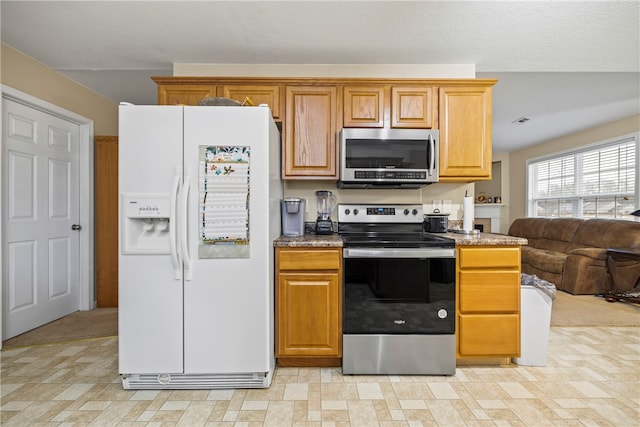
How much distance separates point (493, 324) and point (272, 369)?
1504 mm

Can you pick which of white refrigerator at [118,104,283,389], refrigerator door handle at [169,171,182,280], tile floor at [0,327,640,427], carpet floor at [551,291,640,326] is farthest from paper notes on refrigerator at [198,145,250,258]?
carpet floor at [551,291,640,326]

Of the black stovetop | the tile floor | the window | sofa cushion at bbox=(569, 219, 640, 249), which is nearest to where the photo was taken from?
the tile floor

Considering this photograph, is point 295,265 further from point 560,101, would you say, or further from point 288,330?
point 560,101

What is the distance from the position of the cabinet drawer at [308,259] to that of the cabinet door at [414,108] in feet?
3.82

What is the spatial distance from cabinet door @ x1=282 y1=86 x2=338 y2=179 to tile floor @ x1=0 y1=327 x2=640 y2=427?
58.4 inches

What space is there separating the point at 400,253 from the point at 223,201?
116 centimetres

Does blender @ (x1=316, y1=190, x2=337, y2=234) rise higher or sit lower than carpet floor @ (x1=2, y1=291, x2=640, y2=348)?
higher

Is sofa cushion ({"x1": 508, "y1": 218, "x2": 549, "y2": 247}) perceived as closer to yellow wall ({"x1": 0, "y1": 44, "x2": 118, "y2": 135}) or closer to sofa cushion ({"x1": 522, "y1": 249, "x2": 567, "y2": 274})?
sofa cushion ({"x1": 522, "y1": 249, "x2": 567, "y2": 274})

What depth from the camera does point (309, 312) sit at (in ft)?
6.92

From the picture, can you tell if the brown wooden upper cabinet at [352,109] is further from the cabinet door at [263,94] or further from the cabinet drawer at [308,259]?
the cabinet drawer at [308,259]

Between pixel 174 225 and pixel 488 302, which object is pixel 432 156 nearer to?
pixel 488 302

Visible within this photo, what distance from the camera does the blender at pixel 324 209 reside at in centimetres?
253

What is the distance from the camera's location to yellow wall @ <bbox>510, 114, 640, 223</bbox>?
4.60 m

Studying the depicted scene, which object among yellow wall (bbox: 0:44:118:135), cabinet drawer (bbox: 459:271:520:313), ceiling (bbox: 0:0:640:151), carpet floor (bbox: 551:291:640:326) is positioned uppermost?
ceiling (bbox: 0:0:640:151)
